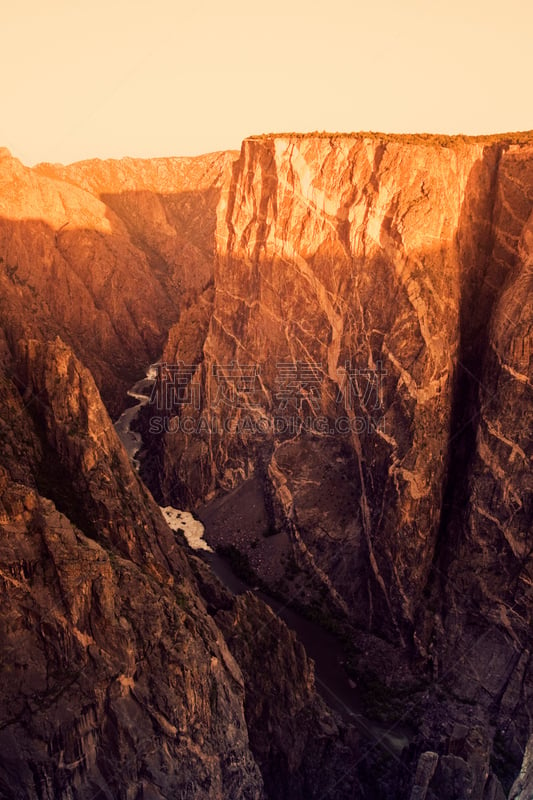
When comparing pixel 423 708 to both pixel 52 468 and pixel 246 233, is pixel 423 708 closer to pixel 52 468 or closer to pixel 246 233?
pixel 52 468

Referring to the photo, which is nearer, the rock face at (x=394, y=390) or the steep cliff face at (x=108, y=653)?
the steep cliff face at (x=108, y=653)

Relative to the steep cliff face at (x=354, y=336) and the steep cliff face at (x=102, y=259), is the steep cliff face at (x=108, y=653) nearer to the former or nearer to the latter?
the steep cliff face at (x=354, y=336)

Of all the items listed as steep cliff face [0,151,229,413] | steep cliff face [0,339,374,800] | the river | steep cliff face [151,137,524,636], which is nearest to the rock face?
steep cliff face [151,137,524,636]

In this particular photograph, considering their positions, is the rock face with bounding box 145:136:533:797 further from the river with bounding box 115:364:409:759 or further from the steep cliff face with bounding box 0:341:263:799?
the steep cliff face with bounding box 0:341:263:799

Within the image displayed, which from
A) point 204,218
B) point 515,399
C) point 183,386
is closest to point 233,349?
point 183,386

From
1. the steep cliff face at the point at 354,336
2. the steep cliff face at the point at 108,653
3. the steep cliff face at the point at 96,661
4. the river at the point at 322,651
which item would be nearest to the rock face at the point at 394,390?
the steep cliff face at the point at 354,336

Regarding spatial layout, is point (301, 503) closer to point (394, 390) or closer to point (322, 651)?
point (394, 390)

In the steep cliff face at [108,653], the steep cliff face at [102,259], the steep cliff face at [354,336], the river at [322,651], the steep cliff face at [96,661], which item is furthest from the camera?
the steep cliff face at [102,259]

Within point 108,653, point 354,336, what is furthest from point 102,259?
point 108,653
